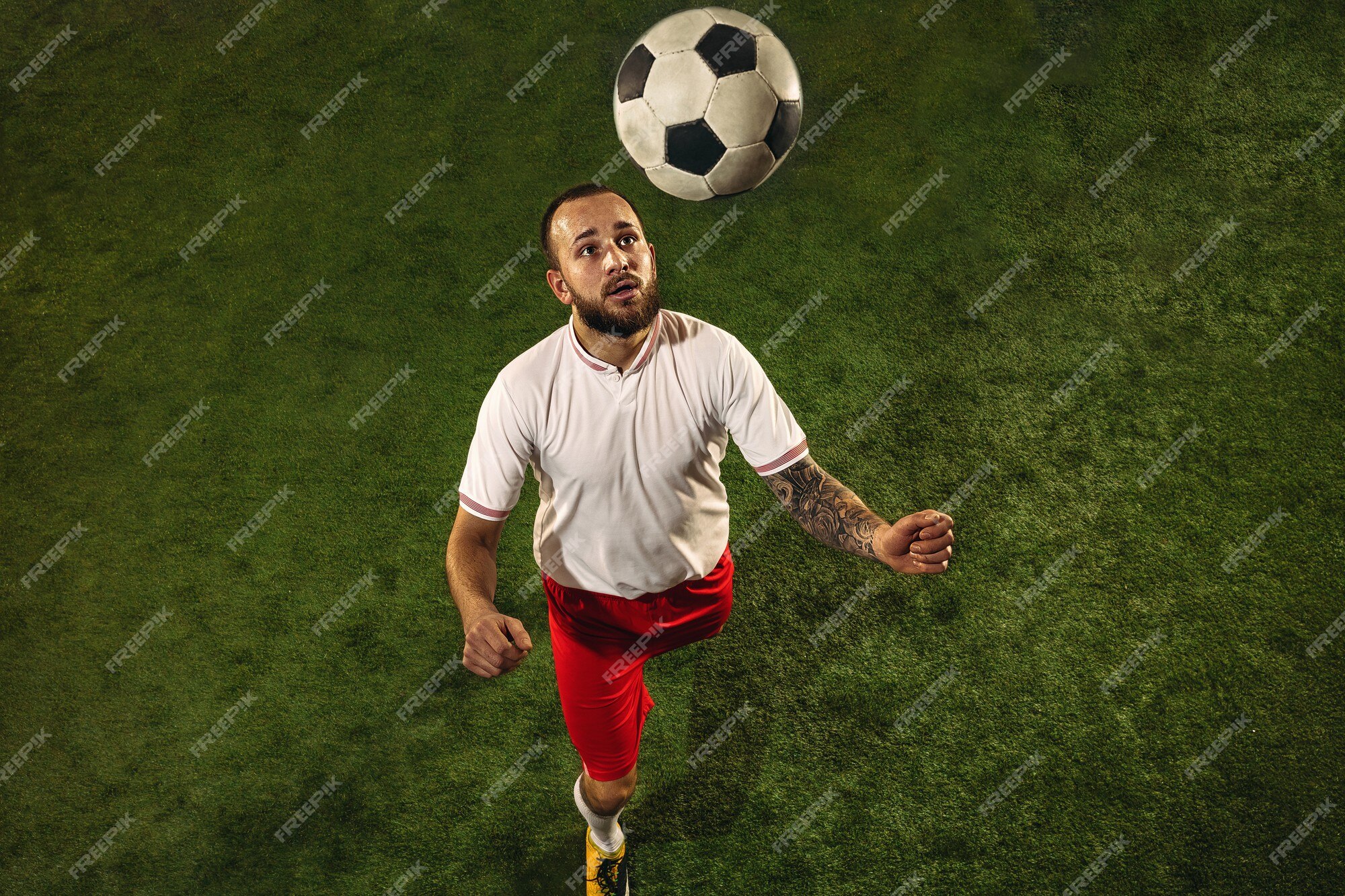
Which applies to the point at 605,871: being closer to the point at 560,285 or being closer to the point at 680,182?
the point at 560,285

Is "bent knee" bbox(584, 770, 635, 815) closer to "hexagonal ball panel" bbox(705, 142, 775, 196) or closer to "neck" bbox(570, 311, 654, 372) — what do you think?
"neck" bbox(570, 311, 654, 372)

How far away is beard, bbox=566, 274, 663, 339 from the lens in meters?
2.11

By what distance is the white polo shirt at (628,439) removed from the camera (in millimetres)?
2205

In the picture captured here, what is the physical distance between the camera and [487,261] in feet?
14.2

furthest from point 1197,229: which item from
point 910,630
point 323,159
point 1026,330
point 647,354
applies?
point 323,159

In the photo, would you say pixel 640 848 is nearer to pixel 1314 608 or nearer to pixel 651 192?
pixel 1314 608

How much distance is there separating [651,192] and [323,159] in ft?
5.93

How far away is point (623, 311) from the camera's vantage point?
2104 mm

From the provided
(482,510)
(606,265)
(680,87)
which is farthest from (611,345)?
(680,87)

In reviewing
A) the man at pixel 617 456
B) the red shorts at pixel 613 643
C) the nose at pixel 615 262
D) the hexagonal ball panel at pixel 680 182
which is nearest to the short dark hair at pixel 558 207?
the man at pixel 617 456

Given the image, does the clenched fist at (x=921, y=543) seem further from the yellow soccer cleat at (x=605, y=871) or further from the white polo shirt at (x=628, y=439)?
the yellow soccer cleat at (x=605, y=871)

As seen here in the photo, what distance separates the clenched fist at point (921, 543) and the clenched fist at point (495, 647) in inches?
34.4

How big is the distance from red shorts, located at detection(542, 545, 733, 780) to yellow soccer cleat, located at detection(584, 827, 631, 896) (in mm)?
412

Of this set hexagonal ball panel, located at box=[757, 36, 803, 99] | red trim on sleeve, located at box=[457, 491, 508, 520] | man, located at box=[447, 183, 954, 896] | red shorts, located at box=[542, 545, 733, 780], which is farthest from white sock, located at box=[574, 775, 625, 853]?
hexagonal ball panel, located at box=[757, 36, 803, 99]
